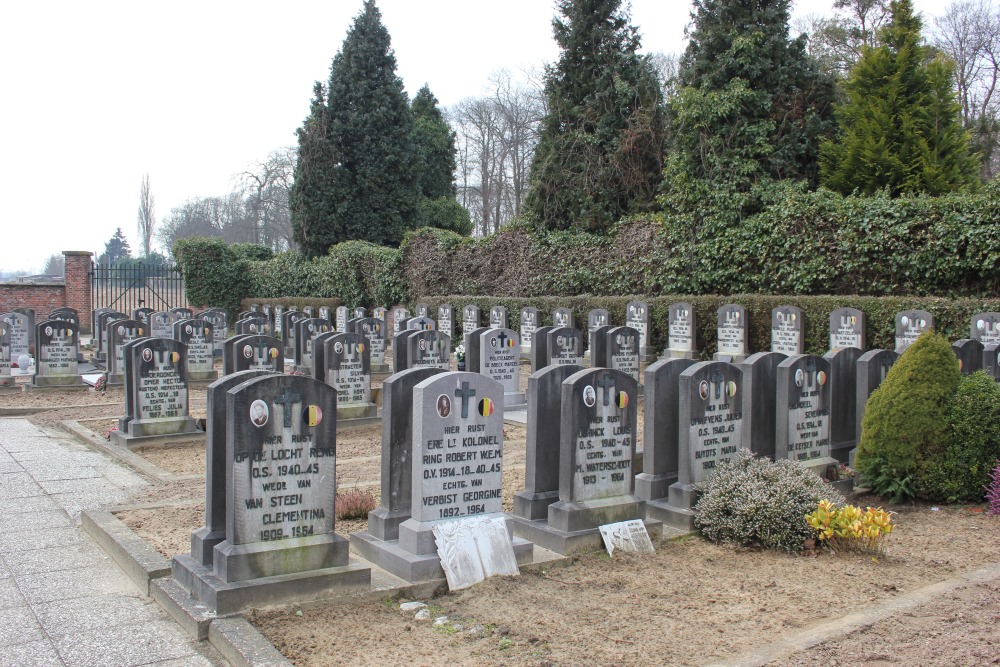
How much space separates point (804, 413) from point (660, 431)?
5.59 ft

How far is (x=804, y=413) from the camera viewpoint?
309 inches

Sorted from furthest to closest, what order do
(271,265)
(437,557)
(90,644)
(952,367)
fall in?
(271,265) → (952,367) → (437,557) → (90,644)

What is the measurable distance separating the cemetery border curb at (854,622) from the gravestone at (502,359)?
8.58 metres

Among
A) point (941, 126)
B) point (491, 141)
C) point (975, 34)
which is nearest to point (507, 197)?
point (491, 141)

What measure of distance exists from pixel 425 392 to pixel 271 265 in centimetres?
3644

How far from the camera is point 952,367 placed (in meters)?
7.39

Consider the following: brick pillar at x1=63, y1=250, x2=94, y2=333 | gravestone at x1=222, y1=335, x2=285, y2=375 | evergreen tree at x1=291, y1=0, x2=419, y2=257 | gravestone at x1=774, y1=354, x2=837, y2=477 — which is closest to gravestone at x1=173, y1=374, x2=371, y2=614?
gravestone at x1=774, y1=354, x2=837, y2=477

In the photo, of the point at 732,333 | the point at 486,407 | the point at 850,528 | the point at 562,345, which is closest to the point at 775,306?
the point at 732,333

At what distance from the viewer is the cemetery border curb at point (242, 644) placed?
13.3 ft

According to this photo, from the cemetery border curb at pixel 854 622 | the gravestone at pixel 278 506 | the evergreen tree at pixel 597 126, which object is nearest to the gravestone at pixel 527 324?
the evergreen tree at pixel 597 126

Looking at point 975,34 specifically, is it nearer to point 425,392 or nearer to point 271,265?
point 271,265

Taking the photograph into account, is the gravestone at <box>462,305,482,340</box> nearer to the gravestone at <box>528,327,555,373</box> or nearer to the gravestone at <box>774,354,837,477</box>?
the gravestone at <box>528,327,555,373</box>

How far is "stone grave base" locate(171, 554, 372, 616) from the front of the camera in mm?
4617

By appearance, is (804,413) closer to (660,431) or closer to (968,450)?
(968,450)
